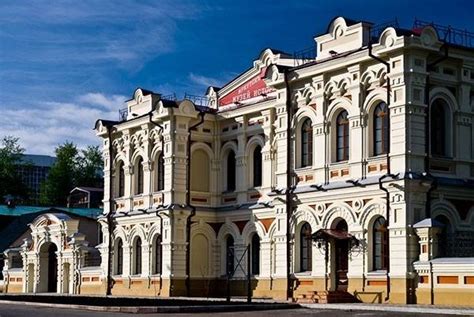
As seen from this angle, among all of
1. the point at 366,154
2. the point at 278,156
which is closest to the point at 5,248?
the point at 278,156

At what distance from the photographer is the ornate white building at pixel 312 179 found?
32500 mm

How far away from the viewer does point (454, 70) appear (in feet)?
112

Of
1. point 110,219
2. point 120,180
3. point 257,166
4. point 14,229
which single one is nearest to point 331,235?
point 257,166

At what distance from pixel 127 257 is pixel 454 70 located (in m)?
19.8

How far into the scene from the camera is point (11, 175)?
8944 cm

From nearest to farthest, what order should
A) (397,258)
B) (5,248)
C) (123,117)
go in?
(397,258) < (123,117) < (5,248)

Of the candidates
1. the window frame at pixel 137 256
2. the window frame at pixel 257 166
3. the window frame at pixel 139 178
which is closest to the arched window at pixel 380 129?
the window frame at pixel 257 166

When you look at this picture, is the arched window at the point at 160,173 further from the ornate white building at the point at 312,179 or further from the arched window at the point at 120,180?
the arched window at the point at 120,180

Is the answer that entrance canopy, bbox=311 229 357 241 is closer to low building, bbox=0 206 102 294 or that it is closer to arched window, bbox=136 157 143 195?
arched window, bbox=136 157 143 195

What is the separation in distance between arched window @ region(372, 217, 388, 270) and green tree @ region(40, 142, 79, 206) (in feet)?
183

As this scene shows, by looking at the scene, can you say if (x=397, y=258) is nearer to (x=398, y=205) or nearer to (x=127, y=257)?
(x=398, y=205)

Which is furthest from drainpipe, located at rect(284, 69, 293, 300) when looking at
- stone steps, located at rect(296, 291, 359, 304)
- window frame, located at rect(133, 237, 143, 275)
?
window frame, located at rect(133, 237, 143, 275)

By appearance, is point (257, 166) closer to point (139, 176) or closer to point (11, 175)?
point (139, 176)

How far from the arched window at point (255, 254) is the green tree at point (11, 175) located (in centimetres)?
5035
